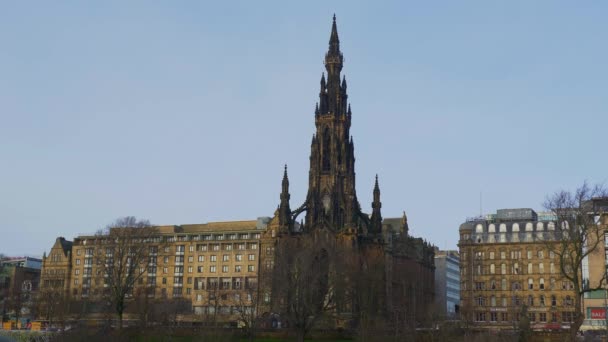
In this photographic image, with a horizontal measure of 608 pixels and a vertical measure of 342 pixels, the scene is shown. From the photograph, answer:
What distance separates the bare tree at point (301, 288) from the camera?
77000mm

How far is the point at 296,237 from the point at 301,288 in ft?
128

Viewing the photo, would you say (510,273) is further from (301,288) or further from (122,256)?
(122,256)

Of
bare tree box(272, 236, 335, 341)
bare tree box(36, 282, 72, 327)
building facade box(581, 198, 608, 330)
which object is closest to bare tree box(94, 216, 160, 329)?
bare tree box(36, 282, 72, 327)

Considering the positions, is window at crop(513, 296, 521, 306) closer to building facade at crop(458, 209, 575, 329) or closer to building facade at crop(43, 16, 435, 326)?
building facade at crop(458, 209, 575, 329)

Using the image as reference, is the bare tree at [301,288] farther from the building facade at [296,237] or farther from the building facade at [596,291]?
the building facade at [596,291]

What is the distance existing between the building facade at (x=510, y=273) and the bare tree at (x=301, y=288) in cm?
4750

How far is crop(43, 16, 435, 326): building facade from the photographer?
118m

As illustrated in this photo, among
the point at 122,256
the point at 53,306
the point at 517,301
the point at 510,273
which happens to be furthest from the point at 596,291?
the point at 53,306

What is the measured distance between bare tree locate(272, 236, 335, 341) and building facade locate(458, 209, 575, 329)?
47.5m

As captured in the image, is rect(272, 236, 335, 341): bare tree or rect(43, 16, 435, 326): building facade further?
rect(43, 16, 435, 326): building facade

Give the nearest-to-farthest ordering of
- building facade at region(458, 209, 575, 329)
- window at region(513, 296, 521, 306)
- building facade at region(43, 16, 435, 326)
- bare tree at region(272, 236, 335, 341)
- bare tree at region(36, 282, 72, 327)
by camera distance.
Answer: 1. bare tree at region(272, 236, 335, 341)
2. bare tree at region(36, 282, 72, 327)
3. building facade at region(43, 16, 435, 326)
4. window at region(513, 296, 521, 306)
5. building facade at region(458, 209, 575, 329)

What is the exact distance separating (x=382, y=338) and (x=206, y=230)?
10159 centimetres

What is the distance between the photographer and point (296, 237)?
119625 millimetres

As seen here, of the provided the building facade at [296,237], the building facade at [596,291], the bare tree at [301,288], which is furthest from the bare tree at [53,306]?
the building facade at [596,291]
